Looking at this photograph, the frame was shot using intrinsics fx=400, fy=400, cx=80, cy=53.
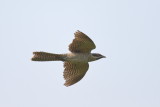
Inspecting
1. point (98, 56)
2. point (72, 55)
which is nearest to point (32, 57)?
point (72, 55)

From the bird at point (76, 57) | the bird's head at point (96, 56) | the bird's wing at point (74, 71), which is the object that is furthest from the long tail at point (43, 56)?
the bird's head at point (96, 56)

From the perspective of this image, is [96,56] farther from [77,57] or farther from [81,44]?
[81,44]

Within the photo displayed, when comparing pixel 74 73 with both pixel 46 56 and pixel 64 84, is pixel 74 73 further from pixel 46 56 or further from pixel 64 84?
pixel 46 56

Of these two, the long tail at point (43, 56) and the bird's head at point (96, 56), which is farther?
the bird's head at point (96, 56)

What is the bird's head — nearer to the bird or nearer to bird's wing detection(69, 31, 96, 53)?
the bird

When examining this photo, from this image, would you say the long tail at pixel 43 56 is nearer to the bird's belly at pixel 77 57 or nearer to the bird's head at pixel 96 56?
the bird's belly at pixel 77 57

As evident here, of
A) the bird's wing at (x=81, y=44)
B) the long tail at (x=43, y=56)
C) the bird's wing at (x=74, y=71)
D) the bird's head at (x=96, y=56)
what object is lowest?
the bird's wing at (x=74, y=71)

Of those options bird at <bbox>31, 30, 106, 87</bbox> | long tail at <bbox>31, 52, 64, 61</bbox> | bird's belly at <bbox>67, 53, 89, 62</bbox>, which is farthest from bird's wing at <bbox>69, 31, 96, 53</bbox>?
long tail at <bbox>31, 52, 64, 61</bbox>

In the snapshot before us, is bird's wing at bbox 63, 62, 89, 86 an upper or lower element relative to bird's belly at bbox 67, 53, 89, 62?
lower

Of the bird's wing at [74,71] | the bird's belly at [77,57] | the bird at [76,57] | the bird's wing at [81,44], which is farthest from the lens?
the bird's wing at [74,71]
